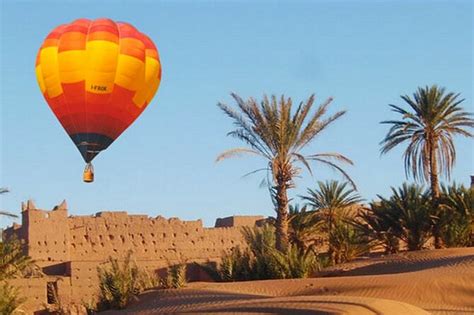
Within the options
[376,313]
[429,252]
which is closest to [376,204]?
[429,252]

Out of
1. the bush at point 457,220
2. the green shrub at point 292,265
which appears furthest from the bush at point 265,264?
the bush at point 457,220

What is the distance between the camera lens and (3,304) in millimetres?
24625

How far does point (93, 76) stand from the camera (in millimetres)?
29188

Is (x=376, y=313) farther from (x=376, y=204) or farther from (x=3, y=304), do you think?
(x=376, y=204)

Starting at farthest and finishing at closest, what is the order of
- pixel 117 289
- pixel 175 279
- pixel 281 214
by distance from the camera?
pixel 281 214
pixel 175 279
pixel 117 289

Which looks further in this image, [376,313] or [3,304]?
[3,304]

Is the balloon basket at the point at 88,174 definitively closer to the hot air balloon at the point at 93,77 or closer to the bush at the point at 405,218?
the hot air balloon at the point at 93,77

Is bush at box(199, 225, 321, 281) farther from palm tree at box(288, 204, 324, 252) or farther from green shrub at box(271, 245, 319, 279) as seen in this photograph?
palm tree at box(288, 204, 324, 252)

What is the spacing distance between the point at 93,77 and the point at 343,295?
1293 cm

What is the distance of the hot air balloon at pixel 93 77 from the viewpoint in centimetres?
2909

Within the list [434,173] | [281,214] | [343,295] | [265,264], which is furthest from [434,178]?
[343,295]

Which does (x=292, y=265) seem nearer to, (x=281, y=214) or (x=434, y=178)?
(x=281, y=214)

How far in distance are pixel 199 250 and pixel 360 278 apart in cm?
2220

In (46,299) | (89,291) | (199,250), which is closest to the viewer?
(46,299)
